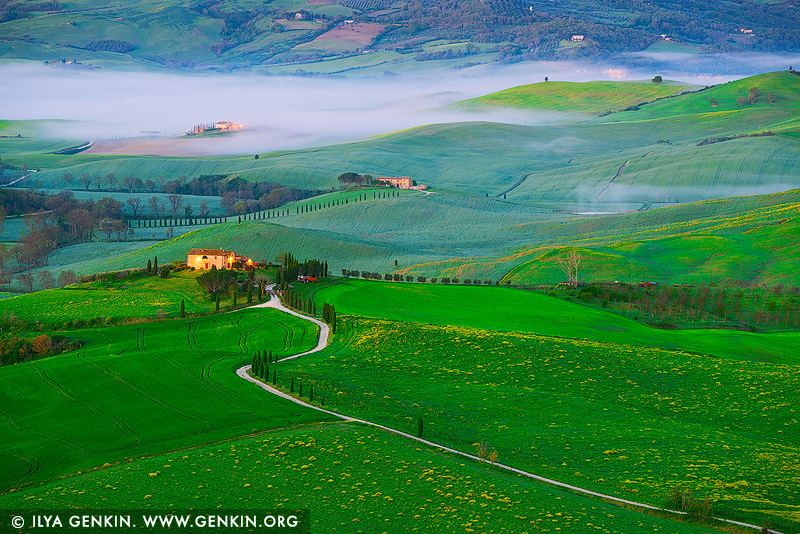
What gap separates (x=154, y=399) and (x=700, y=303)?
193 ft

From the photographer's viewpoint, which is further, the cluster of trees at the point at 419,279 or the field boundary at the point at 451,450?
the cluster of trees at the point at 419,279

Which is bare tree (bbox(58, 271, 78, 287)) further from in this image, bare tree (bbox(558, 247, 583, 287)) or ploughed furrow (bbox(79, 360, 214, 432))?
ploughed furrow (bbox(79, 360, 214, 432))

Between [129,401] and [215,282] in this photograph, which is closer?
[129,401]

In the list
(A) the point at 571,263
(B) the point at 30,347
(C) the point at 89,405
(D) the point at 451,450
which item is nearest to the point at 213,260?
(B) the point at 30,347

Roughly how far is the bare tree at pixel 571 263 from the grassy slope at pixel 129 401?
44781mm

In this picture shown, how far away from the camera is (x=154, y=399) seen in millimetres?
52344

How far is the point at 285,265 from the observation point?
96938mm

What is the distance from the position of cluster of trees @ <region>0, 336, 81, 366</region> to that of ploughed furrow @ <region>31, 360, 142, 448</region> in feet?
24.5

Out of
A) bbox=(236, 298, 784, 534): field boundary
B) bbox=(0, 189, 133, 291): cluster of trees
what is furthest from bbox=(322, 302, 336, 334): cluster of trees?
bbox=(0, 189, 133, 291): cluster of trees

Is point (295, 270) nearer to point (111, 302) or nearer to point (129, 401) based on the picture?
point (111, 302)

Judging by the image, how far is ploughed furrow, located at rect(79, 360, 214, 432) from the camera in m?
47.4

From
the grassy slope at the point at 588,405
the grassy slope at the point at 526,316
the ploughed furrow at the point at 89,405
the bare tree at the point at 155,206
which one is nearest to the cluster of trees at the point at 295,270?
the grassy slope at the point at 526,316

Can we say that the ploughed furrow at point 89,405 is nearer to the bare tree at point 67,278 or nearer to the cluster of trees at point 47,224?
the bare tree at point 67,278

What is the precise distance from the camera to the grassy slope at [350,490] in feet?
113
